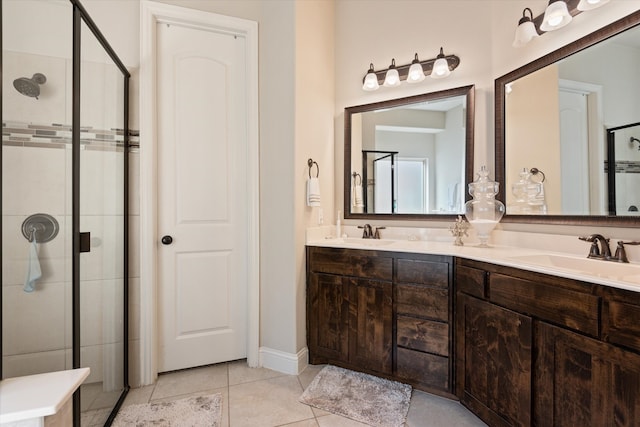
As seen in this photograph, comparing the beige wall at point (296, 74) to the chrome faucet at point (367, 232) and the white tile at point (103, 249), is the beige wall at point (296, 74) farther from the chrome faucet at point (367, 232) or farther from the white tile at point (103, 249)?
the white tile at point (103, 249)

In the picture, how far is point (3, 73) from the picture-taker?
92 centimetres

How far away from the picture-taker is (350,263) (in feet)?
6.91

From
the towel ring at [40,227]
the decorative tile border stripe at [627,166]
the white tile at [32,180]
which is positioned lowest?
the towel ring at [40,227]

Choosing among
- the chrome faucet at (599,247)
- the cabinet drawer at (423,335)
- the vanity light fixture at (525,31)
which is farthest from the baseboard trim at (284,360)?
the vanity light fixture at (525,31)

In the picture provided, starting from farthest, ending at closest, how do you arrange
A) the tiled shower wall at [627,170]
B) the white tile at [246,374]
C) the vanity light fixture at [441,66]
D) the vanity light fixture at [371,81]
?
the vanity light fixture at [371,81]
the vanity light fixture at [441,66]
the white tile at [246,374]
the tiled shower wall at [627,170]

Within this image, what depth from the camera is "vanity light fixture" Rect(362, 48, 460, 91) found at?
2.24m

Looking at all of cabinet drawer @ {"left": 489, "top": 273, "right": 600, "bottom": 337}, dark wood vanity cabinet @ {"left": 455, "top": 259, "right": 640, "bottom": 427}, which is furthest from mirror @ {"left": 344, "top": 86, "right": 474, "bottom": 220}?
cabinet drawer @ {"left": 489, "top": 273, "right": 600, "bottom": 337}

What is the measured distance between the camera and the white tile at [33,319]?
3.21 ft

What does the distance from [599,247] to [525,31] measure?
A: 1298 millimetres

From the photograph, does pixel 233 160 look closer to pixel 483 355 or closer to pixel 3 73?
pixel 3 73

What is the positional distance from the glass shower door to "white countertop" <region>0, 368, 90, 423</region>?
25.1 inches

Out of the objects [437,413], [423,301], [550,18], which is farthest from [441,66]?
[437,413]

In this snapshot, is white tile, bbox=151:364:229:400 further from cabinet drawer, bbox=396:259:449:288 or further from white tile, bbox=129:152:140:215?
cabinet drawer, bbox=396:259:449:288

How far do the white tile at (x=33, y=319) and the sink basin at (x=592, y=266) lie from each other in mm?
2000
